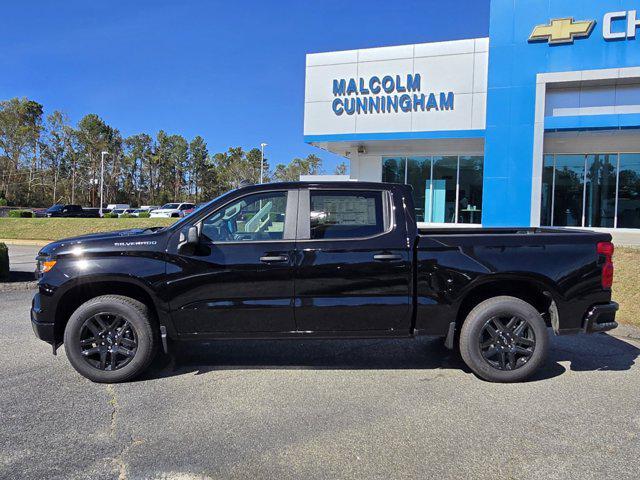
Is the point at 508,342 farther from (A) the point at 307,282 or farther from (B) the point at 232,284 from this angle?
(B) the point at 232,284

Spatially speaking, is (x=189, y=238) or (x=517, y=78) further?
(x=517, y=78)

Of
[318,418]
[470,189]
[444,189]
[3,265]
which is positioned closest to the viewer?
[318,418]

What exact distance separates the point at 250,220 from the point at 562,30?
1604 centimetres

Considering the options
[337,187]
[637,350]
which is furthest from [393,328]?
[637,350]

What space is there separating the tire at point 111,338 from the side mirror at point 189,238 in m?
0.72

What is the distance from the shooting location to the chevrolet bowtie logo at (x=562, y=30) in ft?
53.1

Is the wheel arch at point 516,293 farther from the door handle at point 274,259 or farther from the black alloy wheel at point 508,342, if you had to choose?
the door handle at point 274,259

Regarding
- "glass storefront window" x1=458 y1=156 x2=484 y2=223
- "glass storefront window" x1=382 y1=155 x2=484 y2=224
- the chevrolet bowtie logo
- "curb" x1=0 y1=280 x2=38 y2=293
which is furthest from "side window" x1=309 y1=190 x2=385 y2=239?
"glass storefront window" x1=458 y1=156 x2=484 y2=223

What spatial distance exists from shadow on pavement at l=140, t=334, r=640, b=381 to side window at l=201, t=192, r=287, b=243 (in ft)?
4.62

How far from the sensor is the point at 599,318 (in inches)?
186

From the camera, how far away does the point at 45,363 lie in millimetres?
5246

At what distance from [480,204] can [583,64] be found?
231 inches

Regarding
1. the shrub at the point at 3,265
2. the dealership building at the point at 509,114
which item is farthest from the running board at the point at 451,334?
the dealership building at the point at 509,114

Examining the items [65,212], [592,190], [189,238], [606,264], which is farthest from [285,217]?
[65,212]
